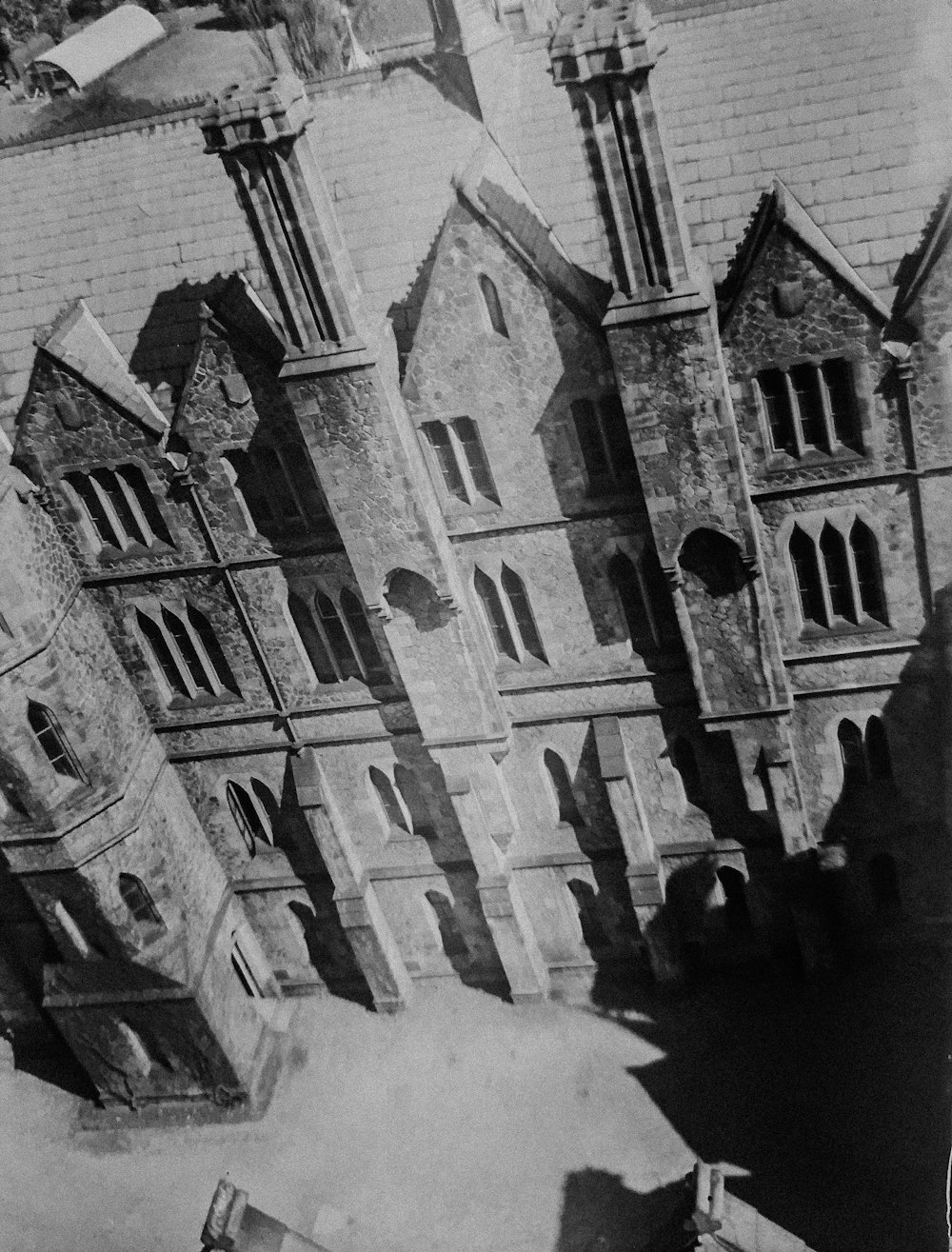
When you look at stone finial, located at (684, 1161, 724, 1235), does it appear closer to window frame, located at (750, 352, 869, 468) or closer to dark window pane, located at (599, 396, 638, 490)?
dark window pane, located at (599, 396, 638, 490)

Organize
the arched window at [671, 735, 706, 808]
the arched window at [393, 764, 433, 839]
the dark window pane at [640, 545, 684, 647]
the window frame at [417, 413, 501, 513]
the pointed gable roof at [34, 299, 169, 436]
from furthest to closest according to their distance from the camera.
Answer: the arched window at [393, 764, 433, 839], the arched window at [671, 735, 706, 808], the dark window pane at [640, 545, 684, 647], the pointed gable roof at [34, 299, 169, 436], the window frame at [417, 413, 501, 513]

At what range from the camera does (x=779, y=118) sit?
23.7 meters

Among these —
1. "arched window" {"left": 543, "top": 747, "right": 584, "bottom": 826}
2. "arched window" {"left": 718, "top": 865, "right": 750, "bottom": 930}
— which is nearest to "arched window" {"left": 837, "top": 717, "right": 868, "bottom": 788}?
"arched window" {"left": 718, "top": 865, "right": 750, "bottom": 930}

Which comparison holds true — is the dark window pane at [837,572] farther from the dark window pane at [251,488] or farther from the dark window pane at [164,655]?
the dark window pane at [164,655]

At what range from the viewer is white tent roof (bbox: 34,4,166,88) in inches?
2361

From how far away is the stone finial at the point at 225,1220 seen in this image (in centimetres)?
2133

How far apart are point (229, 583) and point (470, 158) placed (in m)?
10.3

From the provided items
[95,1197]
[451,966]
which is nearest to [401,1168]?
[451,966]

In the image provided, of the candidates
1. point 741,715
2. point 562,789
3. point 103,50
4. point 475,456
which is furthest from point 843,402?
point 103,50

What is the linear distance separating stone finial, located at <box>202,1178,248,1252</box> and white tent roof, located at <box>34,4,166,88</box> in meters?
54.9

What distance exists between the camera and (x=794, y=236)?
21.5 m

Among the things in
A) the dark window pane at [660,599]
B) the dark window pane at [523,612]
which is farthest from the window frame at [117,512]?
the dark window pane at [660,599]

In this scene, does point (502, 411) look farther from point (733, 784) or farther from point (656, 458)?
point (733, 784)

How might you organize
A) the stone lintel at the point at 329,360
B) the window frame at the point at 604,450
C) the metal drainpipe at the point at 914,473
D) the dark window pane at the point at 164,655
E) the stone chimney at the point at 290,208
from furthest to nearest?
the dark window pane at the point at 164,655, the window frame at the point at 604,450, the stone lintel at the point at 329,360, the metal drainpipe at the point at 914,473, the stone chimney at the point at 290,208
